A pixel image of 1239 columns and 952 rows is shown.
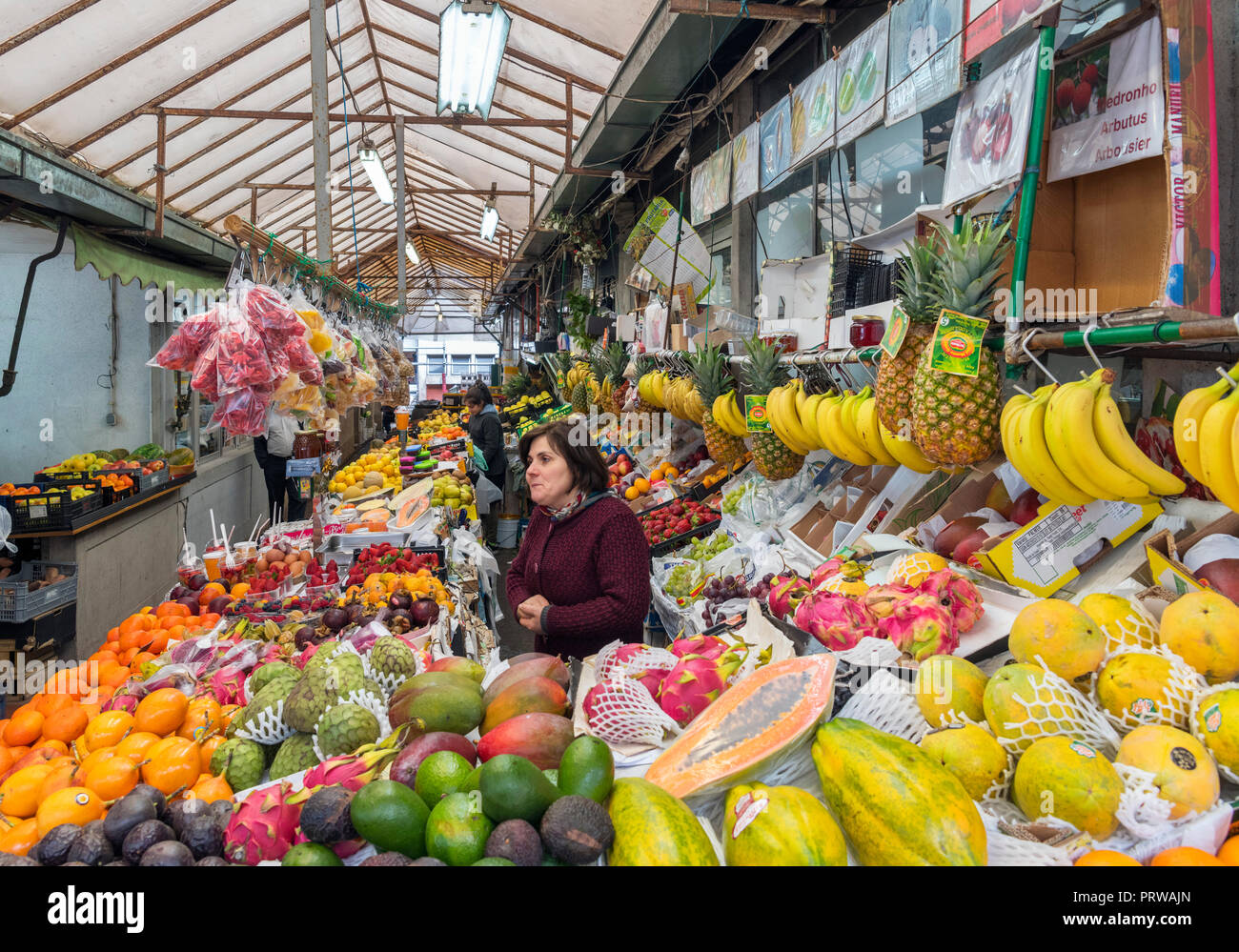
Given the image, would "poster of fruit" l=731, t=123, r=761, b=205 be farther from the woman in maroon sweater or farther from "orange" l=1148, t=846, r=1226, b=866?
"orange" l=1148, t=846, r=1226, b=866

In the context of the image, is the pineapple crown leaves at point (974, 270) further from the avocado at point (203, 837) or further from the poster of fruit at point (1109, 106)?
the avocado at point (203, 837)

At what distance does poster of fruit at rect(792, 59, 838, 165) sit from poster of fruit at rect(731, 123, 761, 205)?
631 millimetres

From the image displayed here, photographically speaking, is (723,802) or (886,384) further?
(886,384)

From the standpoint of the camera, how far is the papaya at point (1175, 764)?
131 centimetres

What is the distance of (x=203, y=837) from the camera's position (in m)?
1.35

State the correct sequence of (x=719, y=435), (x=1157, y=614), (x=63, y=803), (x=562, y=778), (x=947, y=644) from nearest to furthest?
(x=562, y=778) → (x=63, y=803) → (x=1157, y=614) → (x=947, y=644) → (x=719, y=435)

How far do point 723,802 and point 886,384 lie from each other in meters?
1.99

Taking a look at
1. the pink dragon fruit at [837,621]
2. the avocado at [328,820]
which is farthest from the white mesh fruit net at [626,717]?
the pink dragon fruit at [837,621]

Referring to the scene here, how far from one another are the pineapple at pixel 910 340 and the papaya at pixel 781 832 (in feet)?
6.43

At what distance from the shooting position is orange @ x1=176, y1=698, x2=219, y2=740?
2.12 meters

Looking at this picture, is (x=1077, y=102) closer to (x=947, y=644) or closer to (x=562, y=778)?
(x=947, y=644)

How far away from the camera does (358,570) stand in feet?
14.2

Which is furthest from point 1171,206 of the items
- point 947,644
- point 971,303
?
point 947,644

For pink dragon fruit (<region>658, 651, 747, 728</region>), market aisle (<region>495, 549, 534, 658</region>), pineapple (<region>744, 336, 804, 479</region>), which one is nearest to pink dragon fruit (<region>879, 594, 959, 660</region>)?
pink dragon fruit (<region>658, 651, 747, 728</region>)
